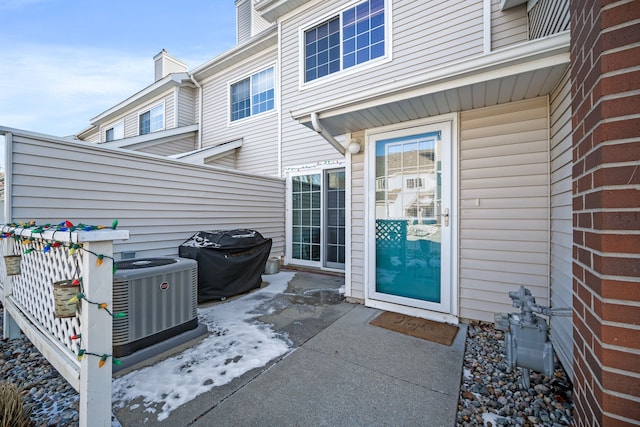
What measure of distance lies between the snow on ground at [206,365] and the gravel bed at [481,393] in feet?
1.07

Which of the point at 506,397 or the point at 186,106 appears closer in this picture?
the point at 506,397

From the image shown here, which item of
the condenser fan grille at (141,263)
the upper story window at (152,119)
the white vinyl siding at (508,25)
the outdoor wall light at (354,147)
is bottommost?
the condenser fan grille at (141,263)

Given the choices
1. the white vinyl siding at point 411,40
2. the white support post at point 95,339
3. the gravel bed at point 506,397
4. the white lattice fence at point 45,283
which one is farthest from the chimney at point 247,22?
the gravel bed at point 506,397

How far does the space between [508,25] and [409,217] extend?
10.5 ft

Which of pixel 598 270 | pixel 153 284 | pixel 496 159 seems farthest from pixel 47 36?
pixel 598 270

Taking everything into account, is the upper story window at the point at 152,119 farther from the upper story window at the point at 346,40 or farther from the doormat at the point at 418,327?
the doormat at the point at 418,327

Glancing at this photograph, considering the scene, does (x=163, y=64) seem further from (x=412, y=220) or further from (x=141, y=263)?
(x=412, y=220)

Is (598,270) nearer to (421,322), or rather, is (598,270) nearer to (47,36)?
(421,322)

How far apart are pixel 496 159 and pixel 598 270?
210 cm

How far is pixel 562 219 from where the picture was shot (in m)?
2.15

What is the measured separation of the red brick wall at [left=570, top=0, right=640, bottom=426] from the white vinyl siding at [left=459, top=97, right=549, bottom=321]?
1.83 metres

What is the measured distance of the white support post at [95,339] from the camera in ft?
4.50

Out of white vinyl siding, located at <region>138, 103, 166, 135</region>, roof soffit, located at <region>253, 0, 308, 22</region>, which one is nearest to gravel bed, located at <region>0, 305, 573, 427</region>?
roof soffit, located at <region>253, 0, 308, 22</region>

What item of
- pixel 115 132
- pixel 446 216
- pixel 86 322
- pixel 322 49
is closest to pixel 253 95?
pixel 322 49
